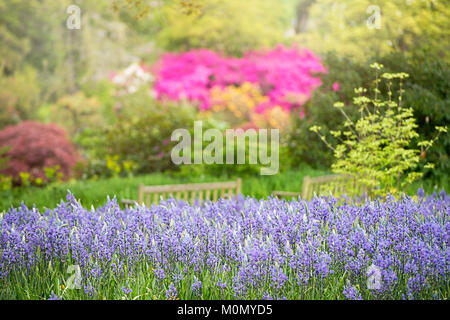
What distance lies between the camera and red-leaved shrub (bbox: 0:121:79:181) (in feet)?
40.0

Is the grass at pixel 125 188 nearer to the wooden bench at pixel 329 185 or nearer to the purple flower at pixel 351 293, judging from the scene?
the wooden bench at pixel 329 185

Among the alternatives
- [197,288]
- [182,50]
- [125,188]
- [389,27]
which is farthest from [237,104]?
[197,288]

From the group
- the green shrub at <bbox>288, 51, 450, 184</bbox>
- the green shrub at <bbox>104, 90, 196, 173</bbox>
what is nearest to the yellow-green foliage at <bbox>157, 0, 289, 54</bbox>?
the green shrub at <bbox>104, 90, 196, 173</bbox>

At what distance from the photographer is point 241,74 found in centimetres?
1850

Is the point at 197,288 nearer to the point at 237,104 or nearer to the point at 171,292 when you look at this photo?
the point at 171,292

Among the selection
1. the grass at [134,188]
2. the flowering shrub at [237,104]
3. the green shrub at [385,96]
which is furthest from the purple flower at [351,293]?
the flowering shrub at [237,104]

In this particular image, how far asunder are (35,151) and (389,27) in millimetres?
9345

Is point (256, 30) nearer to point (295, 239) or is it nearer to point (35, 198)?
point (35, 198)

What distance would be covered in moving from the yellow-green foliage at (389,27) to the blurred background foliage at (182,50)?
3cm

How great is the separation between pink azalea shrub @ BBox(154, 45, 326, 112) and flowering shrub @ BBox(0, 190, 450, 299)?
13082 mm

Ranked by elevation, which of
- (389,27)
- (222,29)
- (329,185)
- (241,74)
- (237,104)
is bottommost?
(329,185)

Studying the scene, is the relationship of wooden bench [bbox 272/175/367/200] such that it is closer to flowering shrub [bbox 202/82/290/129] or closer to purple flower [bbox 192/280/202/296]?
purple flower [bbox 192/280/202/296]

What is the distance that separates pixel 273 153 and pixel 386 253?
7396mm
